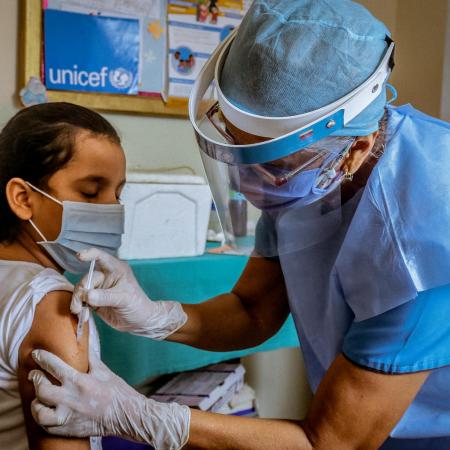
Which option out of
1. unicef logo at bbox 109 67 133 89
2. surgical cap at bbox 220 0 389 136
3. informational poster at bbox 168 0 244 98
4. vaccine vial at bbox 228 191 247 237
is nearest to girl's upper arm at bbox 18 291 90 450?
vaccine vial at bbox 228 191 247 237

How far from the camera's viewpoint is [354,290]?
1028mm

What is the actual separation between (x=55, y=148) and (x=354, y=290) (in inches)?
25.7

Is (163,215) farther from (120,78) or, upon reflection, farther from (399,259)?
(399,259)

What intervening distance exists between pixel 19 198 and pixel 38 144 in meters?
0.12

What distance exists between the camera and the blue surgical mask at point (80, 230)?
1.17 m

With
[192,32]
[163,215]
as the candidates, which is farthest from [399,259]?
[192,32]

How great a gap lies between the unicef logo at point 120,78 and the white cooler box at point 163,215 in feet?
1.52

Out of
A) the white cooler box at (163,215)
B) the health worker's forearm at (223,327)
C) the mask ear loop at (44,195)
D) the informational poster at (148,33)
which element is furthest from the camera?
the informational poster at (148,33)

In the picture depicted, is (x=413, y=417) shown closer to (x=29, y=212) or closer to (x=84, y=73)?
(x=29, y=212)

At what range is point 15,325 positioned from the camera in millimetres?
1008

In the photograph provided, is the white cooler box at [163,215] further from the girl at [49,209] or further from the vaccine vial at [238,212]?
the vaccine vial at [238,212]

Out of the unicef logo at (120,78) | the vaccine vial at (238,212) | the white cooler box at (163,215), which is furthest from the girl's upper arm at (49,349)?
the unicef logo at (120,78)

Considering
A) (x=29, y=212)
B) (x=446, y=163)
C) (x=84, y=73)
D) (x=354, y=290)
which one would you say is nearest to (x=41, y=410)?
(x=29, y=212)

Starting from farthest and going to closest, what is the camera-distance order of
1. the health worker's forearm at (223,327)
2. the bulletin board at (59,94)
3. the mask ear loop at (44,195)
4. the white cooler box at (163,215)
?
the bulletin board at (59,94) → the white cooler box at (163,215) → the health worker's forearm at (223,327) → the mask ear loop at (44,195)
